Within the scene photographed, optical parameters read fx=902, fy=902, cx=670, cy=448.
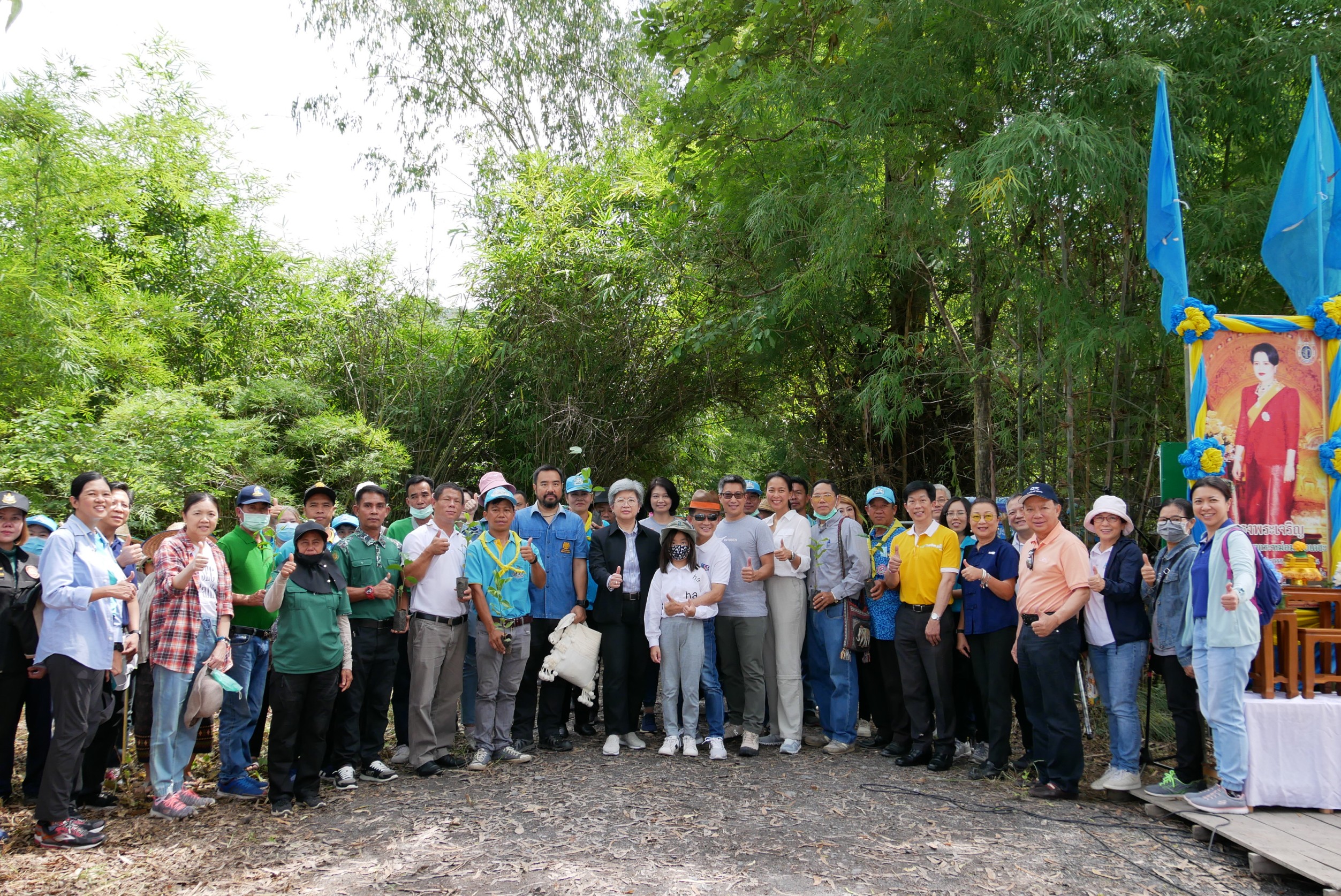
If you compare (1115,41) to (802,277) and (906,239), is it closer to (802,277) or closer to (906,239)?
(906,239)

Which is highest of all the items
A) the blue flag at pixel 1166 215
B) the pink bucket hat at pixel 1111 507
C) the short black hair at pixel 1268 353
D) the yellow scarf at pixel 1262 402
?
the blue flag at pixel 1166 215

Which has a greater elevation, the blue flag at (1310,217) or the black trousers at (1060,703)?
the blue flag at (1310,217)

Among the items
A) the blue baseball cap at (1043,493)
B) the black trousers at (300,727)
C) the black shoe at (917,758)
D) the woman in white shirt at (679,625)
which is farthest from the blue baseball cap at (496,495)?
the blue baseball cap at (1043,493)

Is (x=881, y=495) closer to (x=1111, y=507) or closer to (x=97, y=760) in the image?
(x=1111, y=507)

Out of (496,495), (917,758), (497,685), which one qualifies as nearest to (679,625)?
(497,685)

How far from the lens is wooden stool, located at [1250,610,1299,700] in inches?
144

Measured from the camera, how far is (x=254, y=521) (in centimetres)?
409

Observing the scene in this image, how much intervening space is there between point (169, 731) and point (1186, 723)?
4.27 metres

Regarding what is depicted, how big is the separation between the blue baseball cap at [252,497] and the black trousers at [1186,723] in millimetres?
4063

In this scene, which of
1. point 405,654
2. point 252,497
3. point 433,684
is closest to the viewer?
point 252,497

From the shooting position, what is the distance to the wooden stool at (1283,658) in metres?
3.65

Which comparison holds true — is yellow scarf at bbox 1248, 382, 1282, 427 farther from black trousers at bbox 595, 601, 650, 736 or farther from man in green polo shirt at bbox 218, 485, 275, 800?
man in green polo shirt at bbox 218, 485, 275, 800

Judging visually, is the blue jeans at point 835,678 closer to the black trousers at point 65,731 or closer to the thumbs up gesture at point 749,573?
the thumbs up gesture at point 749,573

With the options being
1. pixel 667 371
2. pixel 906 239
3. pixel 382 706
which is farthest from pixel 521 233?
pixel 382 706
